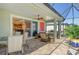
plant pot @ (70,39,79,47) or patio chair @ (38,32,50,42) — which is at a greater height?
patio chair @ (38,32,50,42)

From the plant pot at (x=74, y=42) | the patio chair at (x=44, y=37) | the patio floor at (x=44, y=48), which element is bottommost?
the patio floor at (x=44, y=48)

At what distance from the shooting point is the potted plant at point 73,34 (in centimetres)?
402

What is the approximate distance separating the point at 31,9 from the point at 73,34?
1.25m

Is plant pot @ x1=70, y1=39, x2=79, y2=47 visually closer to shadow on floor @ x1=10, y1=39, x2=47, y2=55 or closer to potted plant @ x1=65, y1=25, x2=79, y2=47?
potted plant @ x1=65, y1=25, x2=79, y2=47

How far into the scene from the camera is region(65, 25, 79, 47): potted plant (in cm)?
402

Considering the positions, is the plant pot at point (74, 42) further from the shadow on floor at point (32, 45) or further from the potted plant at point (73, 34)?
the shadow on floor at point (32, 45)

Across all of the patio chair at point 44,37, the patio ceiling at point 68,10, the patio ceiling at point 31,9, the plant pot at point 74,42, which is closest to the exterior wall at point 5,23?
the patio ceiling at point 31,9

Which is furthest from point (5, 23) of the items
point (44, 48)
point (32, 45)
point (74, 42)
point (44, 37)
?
point (74, 42)

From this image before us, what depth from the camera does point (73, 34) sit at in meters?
4.04

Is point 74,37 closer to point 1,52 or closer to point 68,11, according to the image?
point 68,11

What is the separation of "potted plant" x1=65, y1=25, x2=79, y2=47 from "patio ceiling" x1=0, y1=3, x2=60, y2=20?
1.42 feet

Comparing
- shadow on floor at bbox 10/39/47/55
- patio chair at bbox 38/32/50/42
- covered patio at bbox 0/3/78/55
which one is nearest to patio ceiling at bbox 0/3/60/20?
covered patio at bbox 0/3/78/55

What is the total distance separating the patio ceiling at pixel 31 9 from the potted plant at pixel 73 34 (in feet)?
1.42
